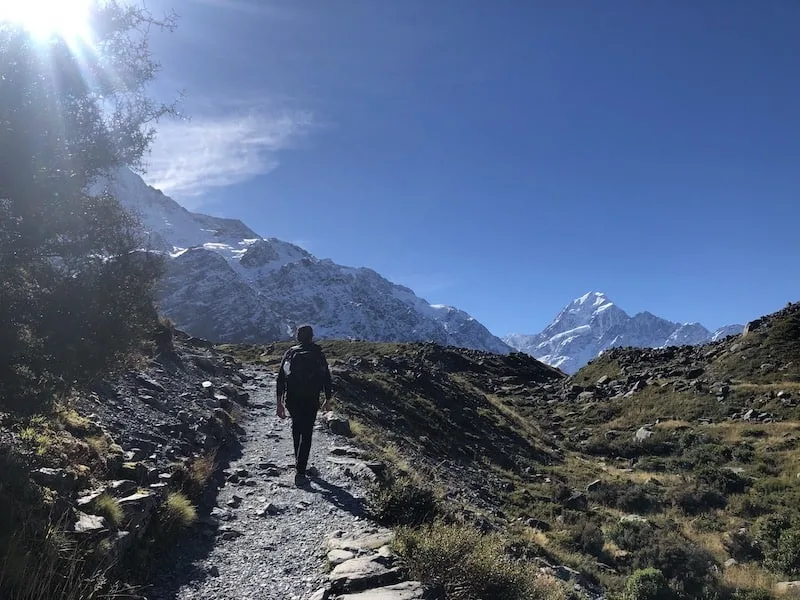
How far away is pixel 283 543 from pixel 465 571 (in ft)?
10.7

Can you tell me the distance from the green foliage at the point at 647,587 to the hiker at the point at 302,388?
27.5 feet

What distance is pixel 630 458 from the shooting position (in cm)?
3378

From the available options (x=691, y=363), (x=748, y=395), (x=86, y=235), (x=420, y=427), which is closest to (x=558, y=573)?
(x=86, y=235)

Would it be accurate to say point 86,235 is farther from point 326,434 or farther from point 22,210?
point 326,434

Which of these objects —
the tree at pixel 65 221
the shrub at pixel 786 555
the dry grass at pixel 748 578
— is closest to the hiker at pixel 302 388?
→ the tree at pixel 65 221

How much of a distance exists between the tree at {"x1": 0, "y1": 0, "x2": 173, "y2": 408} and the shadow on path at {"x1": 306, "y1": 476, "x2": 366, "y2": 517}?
472 cm

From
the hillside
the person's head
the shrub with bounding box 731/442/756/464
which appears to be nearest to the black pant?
the person's head

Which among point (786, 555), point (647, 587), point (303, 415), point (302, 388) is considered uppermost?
point (302, 388)

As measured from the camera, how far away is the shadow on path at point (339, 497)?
380 inches

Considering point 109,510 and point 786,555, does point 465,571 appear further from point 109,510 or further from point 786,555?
point 786,555

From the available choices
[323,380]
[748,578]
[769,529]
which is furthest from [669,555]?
[323,380]

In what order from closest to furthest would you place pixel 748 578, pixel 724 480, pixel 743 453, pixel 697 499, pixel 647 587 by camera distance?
pixel 647 587, pixel 748 578, pixel 697 499, pixel 724 480, pixel 743 453

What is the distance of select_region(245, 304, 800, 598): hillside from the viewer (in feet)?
52.7

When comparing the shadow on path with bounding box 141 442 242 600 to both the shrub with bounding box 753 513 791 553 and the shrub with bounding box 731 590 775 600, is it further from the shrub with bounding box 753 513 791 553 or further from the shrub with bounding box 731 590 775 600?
the shrub with bounding box 753 513 791 553
